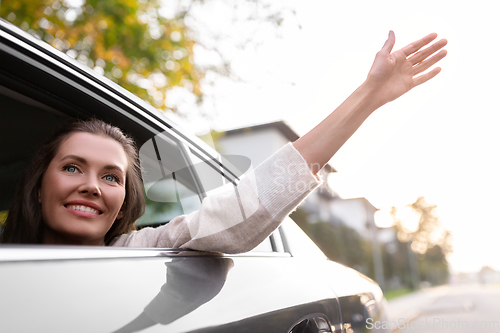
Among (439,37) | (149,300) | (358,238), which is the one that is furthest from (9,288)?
(358,238)

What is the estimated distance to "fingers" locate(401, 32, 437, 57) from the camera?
1632mm

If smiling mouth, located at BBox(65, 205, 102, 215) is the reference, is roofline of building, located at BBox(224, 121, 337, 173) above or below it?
above

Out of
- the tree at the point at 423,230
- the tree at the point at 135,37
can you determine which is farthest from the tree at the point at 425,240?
the tree at the point at 135,37

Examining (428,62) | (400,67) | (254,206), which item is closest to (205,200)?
(254,206)

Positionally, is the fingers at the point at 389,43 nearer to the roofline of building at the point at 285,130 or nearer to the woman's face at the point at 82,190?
the roofline of building at the point at 285,130

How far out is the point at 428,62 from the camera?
64.9 inches

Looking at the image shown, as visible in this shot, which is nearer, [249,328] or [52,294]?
[52,294]

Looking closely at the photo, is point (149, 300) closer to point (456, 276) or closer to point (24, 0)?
point (24, 0)

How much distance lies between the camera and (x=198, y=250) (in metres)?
1.47

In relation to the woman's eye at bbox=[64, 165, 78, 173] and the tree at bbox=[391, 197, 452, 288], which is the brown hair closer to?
the woman's eye at bbox=[64, 165, 78, 173]

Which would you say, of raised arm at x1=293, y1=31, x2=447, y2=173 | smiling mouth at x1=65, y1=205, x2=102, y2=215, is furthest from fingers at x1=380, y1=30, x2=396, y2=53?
smiling mouth at x1=65, y1=205, x2=102, y2=215

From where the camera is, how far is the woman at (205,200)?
1.37m

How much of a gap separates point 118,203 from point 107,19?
482 centimetres

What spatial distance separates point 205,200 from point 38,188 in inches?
→ 25.4
